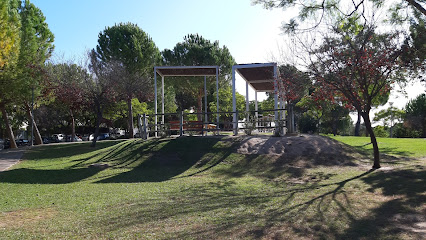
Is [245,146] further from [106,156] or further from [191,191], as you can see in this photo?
[106,156]

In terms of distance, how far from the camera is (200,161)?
40.4 ft

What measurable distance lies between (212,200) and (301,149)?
6.80 m

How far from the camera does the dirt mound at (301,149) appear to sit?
1192cm

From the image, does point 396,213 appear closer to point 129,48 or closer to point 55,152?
point 55,152

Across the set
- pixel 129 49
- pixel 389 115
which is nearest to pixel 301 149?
pixel 129 49

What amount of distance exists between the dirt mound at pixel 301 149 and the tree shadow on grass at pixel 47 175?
590 centimetres

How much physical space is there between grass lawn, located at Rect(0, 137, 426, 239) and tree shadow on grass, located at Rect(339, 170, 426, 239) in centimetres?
1

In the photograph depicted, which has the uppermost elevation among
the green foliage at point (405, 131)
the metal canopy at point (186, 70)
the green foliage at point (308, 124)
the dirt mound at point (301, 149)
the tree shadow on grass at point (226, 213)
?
the metal canopy at point (186, 70)

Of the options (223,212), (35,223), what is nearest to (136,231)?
(223,212)

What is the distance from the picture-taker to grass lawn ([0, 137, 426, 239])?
486 centimetres

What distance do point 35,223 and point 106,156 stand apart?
30.8ft

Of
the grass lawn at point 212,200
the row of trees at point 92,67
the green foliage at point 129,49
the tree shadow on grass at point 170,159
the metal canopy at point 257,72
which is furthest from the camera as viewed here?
the green foliage at point 129,49

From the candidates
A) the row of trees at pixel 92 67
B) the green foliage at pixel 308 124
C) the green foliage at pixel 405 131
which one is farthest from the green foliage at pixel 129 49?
the green foliage at pixel 405 131

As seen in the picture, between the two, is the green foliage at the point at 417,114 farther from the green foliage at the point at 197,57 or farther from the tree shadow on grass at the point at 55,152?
the tree shadow on grass at the point at 55,152
